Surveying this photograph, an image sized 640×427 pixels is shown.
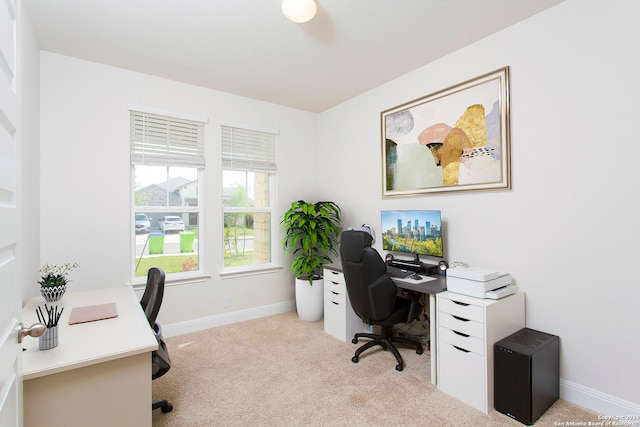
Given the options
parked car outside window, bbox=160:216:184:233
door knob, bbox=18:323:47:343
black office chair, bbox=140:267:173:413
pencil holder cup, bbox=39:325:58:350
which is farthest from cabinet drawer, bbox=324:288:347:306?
door knob, bbox=18:323:47:343

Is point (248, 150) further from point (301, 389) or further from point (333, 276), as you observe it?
point (301, 389)

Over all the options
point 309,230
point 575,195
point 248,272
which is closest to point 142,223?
point 248,272

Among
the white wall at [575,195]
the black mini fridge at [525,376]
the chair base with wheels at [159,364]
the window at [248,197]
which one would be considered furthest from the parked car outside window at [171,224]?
the black mini fridge at [525,376]

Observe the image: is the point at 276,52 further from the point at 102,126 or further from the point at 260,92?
the point at 102,126

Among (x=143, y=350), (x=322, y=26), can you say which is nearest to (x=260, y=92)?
(x=322, y=26)

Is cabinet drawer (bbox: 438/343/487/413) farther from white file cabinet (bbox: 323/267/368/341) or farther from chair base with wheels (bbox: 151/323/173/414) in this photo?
chair base with wheels (bbox: 151/323/173/414)

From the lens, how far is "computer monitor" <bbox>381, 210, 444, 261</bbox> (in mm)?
2725

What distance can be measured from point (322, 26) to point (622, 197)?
7.43 feet

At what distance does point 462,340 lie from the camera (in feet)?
6.89

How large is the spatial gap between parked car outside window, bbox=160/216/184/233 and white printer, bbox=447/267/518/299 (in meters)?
2.72

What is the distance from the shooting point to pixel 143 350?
143 cm

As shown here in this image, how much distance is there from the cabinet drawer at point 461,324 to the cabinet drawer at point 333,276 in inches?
42.7

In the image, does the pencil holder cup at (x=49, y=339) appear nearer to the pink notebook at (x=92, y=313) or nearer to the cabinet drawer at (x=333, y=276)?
the pink notebook at (x=92, y=313)

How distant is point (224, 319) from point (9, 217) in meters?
2.96
